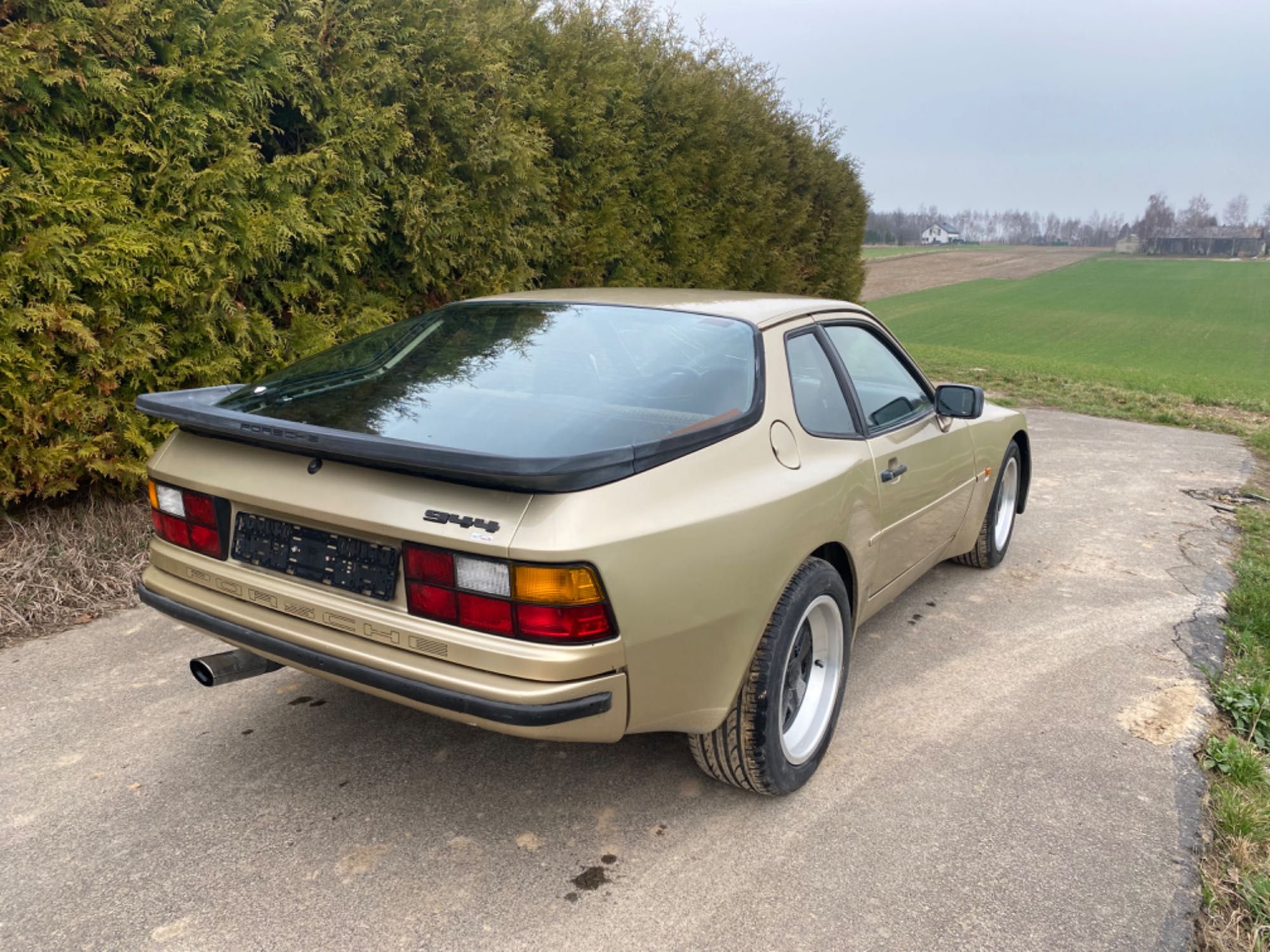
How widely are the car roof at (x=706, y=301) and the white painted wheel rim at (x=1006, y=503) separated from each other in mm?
1797

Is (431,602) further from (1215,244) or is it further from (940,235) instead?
(940,235)

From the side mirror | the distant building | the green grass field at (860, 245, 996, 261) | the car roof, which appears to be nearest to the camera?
the car roof

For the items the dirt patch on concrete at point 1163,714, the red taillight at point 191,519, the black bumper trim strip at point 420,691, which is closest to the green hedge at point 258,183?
the red taillight at point 191,519

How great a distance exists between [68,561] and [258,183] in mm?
2121

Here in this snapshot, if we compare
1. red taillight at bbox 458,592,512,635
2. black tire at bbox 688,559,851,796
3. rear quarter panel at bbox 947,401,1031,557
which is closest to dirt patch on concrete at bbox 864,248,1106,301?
rear quarter panel at bbox 947,401,1031,557

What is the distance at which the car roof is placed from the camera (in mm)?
3092

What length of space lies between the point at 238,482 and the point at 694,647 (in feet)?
4.26

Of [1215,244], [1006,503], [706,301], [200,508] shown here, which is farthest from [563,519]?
[1215,244]

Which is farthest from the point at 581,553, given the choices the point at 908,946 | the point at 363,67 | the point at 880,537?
the point at 363,67

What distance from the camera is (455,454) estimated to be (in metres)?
2.05

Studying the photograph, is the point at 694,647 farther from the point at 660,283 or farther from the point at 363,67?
the point at 660,283

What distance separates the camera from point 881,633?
13.1 ft

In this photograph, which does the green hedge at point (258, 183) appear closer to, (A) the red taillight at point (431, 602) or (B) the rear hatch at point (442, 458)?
(B) the rear hatch at point (442, 458)

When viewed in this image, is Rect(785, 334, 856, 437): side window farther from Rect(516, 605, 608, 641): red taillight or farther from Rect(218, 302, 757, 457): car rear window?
Rect(516, 605, 608, 641): red taillight
